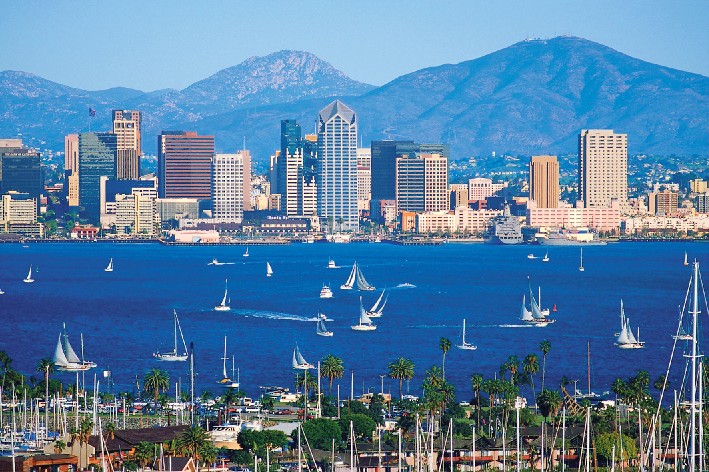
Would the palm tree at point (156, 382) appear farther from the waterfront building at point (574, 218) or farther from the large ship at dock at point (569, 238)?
the waterfront building at point (574, 218)

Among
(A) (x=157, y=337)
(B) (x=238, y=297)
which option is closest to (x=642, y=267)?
(B) (x=238, y=297)

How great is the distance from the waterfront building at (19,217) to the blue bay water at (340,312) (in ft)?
131

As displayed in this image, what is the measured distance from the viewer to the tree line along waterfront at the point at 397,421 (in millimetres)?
35719

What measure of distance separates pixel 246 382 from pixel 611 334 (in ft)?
75.1

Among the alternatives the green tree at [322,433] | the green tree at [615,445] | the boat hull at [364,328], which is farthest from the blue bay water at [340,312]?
the green tree at [615,445]

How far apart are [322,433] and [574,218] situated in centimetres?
16100

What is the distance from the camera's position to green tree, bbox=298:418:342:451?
127 ft

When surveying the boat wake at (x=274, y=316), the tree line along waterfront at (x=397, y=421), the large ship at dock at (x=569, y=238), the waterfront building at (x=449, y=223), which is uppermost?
the waterfront building at (x=449, y=223)

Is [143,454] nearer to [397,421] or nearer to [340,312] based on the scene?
[397,421]

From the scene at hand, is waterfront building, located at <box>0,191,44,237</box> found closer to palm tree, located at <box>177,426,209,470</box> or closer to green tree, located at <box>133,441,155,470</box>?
palm tree, located at <box>177,426,209,470</box>

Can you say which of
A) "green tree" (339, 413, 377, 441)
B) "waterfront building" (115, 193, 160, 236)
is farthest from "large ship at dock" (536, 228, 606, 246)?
"green tree" (339, 413, 377, 441)

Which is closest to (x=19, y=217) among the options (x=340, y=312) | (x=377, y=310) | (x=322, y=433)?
(x=340, y=312)

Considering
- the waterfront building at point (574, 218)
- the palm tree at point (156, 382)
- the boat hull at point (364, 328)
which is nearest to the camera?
the palm tree at point (156, 382)

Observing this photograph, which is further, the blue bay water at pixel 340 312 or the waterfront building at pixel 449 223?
the waterfront building at pixel 449 223
